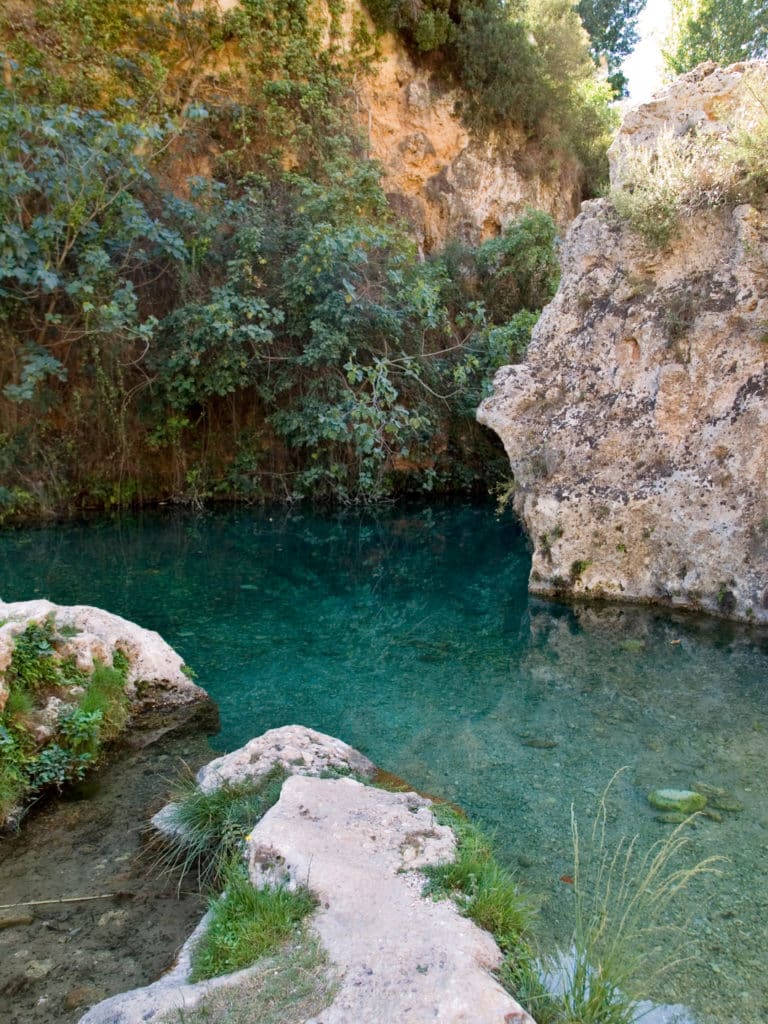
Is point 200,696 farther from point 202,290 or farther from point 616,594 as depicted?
point 202,290

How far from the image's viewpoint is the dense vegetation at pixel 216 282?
11.0 metres

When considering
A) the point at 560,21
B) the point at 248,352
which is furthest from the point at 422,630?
→ the point at 560,21

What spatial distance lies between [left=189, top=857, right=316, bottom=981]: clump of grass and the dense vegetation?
8.70 metres

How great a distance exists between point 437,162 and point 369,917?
60.5 feet

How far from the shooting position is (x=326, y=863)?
3207mm

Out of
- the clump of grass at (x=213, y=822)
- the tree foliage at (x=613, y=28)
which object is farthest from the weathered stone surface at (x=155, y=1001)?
the tree foliage at (x=613, y=28)

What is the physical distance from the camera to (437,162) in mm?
18250

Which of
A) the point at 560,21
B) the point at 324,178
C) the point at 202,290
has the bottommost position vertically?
the point at 202,290

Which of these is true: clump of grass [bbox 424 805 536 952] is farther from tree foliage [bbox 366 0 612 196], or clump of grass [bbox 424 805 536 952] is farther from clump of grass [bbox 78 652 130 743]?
tree foliage [bbox 366 0 612 196]

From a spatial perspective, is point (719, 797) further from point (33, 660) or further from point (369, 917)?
point (33, 660)

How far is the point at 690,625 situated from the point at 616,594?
92 centimetres

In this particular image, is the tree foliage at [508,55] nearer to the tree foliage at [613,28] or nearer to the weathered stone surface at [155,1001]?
the tree foliage at [613,28]

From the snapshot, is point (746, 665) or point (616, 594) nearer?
point (746, 665)

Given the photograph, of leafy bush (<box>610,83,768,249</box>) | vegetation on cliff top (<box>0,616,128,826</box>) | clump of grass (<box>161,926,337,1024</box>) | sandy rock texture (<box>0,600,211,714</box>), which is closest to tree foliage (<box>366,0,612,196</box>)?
leafy bush (<box>610,83,768,249</box>)
